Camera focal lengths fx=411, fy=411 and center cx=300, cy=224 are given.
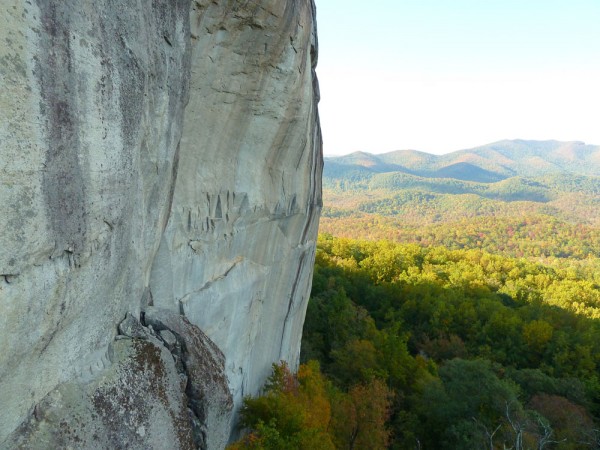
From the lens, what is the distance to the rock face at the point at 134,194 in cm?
358

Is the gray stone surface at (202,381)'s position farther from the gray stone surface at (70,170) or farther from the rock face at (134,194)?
the gray stone surface at (70,170)

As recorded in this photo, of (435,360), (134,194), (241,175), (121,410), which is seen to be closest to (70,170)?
(134,194)

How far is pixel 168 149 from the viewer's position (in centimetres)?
580

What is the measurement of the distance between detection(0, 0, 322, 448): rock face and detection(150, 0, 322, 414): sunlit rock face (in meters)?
0.04

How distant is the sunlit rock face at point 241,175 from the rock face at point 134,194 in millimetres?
35

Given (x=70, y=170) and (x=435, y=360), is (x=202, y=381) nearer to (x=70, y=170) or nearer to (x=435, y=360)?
(x=70, y=170)

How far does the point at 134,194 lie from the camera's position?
506cm

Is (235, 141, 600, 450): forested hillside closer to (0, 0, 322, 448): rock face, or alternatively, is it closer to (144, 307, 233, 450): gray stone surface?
(144, 307, 233, 450): gray stone surface

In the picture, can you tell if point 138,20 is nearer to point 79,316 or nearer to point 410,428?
point 79,316

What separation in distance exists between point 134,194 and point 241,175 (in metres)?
3.66

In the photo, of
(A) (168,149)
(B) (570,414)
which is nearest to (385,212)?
(B) (570,414)

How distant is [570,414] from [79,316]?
56.6ft

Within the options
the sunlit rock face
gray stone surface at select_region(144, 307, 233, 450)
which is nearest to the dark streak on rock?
gray stone surface at select_region(144, 307, 233, 450)

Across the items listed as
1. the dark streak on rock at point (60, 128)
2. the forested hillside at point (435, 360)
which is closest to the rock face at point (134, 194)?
the dark streak on rock at point (60, 128)
